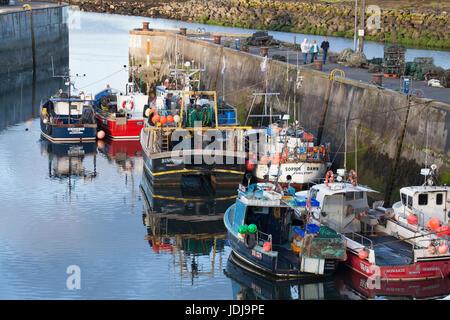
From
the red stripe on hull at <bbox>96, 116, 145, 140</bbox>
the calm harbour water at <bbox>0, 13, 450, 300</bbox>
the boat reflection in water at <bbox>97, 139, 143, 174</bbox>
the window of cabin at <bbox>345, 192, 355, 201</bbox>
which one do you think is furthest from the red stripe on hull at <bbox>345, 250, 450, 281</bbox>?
the red stripe on hull at <bbox>96, 116, 145, 140</bbox>

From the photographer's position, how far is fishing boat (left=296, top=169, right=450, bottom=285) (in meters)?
20.0

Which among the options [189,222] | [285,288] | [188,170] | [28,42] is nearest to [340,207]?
[285,288]

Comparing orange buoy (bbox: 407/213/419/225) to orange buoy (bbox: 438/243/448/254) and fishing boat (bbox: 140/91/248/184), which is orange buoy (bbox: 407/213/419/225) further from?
fishing boat (bbox: 140/91/248/184)

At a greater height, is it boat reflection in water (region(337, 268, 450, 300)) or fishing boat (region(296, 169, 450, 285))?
fishing boat (region(296, 169, 450, 285))

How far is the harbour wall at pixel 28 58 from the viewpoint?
170 ft

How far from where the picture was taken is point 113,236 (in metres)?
24.6

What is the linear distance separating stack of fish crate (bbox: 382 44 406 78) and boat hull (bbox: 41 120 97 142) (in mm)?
15462

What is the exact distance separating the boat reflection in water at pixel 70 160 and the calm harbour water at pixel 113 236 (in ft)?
0.16

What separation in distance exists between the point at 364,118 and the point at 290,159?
11.3ft

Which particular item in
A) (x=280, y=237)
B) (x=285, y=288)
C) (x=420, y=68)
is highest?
(x=420, y=68)

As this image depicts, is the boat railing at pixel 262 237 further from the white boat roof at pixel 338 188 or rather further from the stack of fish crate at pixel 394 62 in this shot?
the stack of fish crate at pixel 394 62

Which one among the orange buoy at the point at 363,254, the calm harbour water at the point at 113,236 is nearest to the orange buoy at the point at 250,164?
the calm harbour water at the point at 113,236

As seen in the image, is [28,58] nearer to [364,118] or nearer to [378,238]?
[364,118]

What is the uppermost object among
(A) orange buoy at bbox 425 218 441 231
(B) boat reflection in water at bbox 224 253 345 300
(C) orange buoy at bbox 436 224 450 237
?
(A) orange buoy at bbox 425 218 441 231
